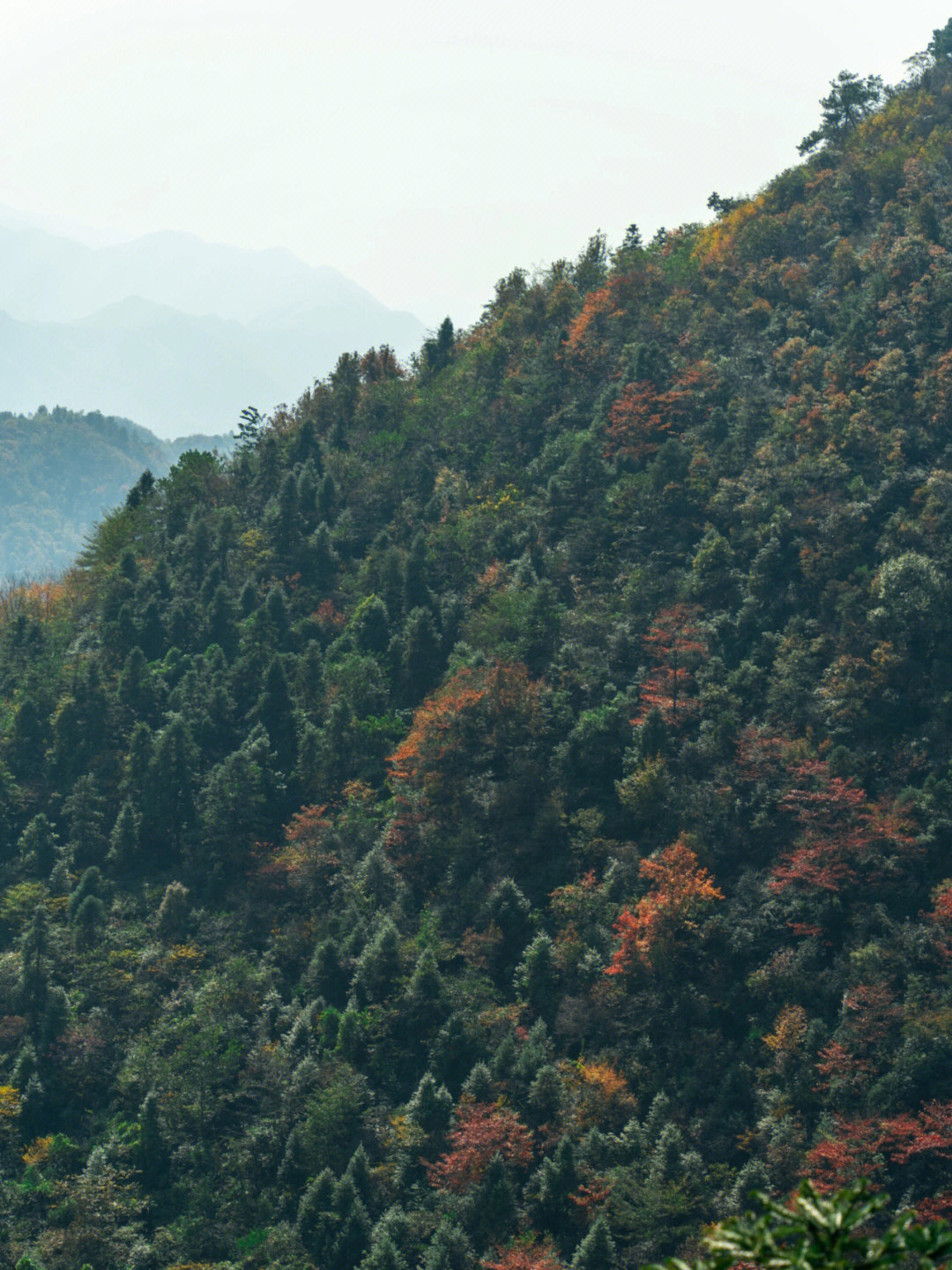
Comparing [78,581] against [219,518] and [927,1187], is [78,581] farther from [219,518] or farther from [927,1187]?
[927,1187]

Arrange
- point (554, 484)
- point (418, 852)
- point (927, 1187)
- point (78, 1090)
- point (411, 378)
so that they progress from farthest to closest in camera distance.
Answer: point (411, 378)
point (554, 484)
point (418, 852)
point (78, 1090)
point (927, 1187)

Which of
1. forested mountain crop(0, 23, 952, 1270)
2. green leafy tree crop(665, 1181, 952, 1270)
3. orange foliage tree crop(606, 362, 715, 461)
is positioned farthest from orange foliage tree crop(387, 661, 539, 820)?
green leafy tree crop(665, 1181, 952, 1270)

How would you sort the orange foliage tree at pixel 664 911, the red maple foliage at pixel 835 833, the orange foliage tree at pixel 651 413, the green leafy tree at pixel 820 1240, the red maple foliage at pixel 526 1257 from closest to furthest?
the green leafy tree at pixel 820 1240 → the red maple foliage at pixel 526 1257 → the red maple foliage at pixel 835 833 → the orange foliage tree at pixel 664 911 → the orange foliage tree at pixel 651 413

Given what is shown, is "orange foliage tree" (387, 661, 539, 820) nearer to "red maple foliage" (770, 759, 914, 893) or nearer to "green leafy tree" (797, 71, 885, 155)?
"red maple foliage" (770, 759, 914, 893)

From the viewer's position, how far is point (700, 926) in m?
61.8

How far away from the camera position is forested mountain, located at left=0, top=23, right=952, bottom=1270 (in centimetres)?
5491

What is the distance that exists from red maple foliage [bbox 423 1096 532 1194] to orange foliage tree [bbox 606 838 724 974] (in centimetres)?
901

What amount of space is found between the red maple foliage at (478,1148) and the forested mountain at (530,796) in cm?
19

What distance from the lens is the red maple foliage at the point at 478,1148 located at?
54281 millimetres

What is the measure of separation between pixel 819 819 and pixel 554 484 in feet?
121

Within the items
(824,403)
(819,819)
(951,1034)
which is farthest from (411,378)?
(951,1034)

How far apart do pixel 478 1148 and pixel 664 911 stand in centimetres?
1457

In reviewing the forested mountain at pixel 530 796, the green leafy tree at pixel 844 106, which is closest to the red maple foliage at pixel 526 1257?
the forested mountain at pixel 530 796

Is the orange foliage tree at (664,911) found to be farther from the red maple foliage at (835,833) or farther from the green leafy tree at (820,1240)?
the green leafy tree at (820,1240)
